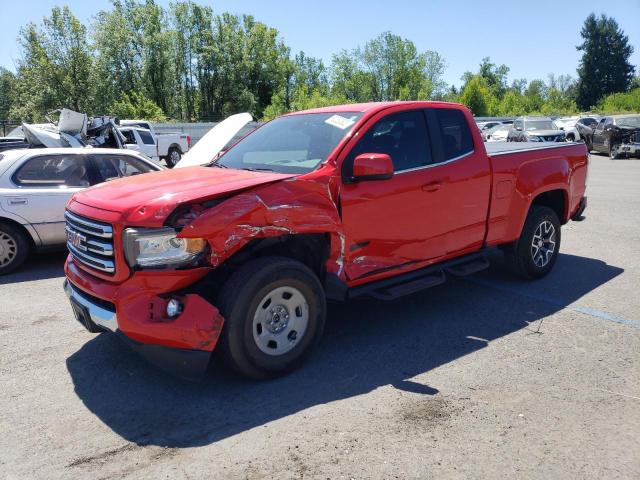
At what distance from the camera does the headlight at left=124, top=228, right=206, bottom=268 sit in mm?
3398

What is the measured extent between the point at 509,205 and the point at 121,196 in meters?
3.81

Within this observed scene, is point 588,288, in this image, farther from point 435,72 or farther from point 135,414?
point 435,72

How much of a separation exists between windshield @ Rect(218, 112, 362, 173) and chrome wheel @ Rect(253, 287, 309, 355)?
3.22 ft

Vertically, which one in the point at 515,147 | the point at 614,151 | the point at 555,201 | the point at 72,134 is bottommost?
the point at 614,151

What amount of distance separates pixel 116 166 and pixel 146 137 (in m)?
13.7

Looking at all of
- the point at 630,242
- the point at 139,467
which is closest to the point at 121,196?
the point at 139,467

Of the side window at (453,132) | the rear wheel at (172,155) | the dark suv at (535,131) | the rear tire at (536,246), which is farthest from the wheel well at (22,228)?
the dark suv at (535,131)

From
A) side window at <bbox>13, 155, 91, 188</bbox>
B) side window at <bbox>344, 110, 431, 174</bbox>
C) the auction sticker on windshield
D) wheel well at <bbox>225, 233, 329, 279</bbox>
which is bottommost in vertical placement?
wheel well at <bbox>225, 233, 329, 279</bbox>

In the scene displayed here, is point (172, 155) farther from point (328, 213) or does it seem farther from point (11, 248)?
point (328, 213)

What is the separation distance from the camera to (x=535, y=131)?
23.3 metres

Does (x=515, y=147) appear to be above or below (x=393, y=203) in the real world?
above

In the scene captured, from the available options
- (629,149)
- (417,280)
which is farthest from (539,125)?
(417,280)

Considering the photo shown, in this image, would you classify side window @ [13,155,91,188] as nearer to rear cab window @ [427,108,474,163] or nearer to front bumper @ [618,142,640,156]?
rear cab window @ [427,108,474,163]

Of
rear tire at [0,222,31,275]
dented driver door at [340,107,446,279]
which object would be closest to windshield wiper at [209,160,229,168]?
dented driver door at [340,107,446,279]
